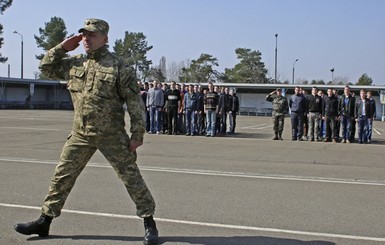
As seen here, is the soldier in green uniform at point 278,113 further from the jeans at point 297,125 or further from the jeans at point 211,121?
the jeans at point 211,121

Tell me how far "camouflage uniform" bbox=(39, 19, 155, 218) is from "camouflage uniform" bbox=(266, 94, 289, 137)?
44.7 ft

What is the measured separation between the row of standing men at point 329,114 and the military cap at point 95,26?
1374 centimetres

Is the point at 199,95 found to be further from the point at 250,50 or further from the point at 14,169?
the point at 250,50

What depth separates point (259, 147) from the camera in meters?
15.2

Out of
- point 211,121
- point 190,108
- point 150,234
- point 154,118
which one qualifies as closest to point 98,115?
point 150,234

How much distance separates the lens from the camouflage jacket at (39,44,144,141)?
194 inches

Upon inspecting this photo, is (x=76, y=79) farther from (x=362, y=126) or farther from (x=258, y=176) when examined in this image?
(x=362, y=126)

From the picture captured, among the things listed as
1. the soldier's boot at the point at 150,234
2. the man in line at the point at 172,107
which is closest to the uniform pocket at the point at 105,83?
the soldier's boot at the point at 150,234

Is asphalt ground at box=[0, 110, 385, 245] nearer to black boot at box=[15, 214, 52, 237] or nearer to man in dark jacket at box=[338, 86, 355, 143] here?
black boot at box=[15, 214, 52, 237]

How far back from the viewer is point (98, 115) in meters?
4.94

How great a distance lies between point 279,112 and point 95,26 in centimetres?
1411

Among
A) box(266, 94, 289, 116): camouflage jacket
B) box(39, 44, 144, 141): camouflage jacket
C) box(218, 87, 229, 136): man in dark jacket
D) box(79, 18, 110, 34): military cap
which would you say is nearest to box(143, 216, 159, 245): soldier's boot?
box(39, 44, 144, 141): camouflage jacket

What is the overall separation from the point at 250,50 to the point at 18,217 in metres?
91.2

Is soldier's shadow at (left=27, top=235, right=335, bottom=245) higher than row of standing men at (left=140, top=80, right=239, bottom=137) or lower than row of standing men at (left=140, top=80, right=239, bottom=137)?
lower
